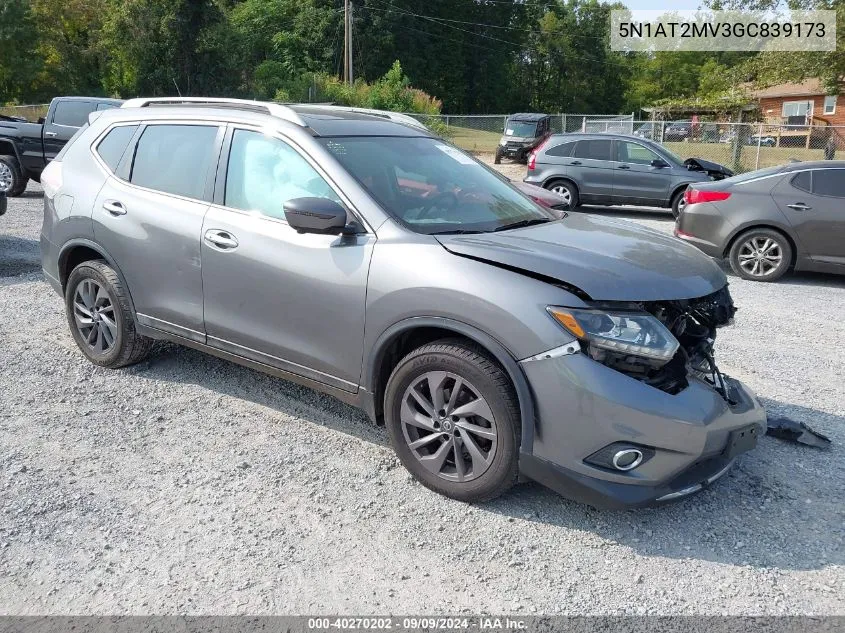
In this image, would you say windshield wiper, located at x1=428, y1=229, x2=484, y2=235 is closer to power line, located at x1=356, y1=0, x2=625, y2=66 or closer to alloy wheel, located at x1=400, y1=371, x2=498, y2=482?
alloy wheel, located at x1=400, y1=371, x2=498, y2=482

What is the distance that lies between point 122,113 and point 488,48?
2788 inches

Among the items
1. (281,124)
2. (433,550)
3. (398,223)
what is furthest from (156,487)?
(281,124)

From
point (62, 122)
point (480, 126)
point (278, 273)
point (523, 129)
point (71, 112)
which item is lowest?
point (278, 273)

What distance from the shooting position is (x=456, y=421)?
349 cm

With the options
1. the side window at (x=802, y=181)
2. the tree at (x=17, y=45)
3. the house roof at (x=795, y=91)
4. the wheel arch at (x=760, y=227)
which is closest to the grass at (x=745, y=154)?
the side window at (x=802, y=181)

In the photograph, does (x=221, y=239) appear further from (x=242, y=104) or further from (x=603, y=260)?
(x=603, y=260)

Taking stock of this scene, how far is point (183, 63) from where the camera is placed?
4241 cm

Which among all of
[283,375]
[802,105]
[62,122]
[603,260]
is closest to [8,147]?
[62,122]

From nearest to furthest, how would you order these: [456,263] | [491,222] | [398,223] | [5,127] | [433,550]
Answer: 1. [433,550]
2. [456,263]
3. [398,223]
4. [491,222]
5. [5,127]

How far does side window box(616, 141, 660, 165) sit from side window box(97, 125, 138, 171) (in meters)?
12.0

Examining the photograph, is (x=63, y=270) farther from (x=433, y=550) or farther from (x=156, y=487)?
(x=433, y=550)

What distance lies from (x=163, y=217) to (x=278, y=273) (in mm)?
1054

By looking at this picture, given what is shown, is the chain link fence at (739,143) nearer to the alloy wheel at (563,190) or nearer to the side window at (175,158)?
the alloy wheel at (563,190)

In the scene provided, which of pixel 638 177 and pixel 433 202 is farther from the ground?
pixel 433 202
